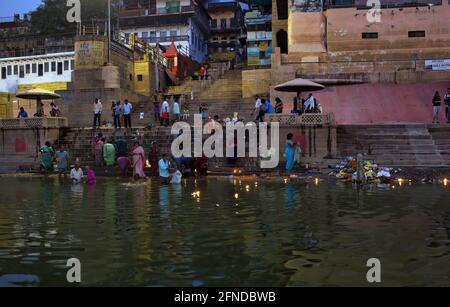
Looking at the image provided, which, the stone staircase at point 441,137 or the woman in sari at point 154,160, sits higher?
the stone staircase at point 441,137

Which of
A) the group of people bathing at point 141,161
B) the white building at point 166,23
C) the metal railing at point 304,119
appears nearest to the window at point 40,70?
Answer: the white building at point 166,23

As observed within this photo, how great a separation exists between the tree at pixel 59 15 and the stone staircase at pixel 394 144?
31655 millimetres

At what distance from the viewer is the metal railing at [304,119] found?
58.7 ft

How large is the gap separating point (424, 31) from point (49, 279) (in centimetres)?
2862

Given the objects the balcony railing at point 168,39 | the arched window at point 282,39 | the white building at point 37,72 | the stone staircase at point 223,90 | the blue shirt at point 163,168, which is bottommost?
the blue shirt at point 163,168

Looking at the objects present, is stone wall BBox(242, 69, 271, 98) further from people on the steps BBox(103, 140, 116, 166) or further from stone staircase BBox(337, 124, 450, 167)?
people on the steps BBox(103, 140, 116, 166)

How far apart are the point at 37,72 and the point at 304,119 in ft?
90.0

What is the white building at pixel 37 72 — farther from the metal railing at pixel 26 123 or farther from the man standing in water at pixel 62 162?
the man standing in water at pixel 62 162

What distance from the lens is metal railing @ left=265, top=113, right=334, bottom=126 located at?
58.7ft

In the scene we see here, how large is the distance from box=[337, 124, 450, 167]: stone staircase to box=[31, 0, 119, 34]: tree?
31655 millimetres

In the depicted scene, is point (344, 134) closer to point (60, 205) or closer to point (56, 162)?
point (56, 162)

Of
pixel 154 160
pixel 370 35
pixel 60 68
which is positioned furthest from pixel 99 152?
pixel 60 68

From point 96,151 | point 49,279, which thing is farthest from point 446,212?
point 96,151
